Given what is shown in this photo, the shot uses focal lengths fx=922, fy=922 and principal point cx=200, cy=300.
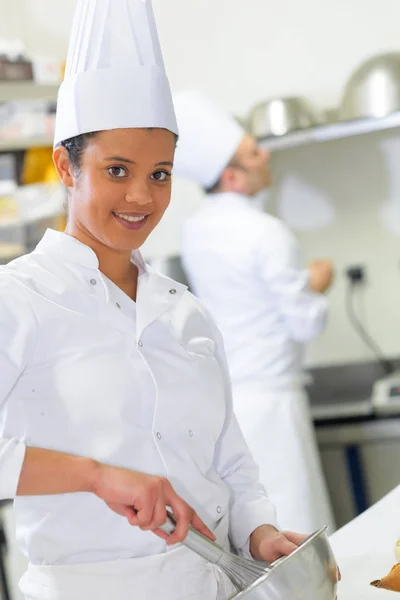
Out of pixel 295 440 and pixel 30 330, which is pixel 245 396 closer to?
pixel 295 440

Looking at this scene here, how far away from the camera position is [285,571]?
0.89m

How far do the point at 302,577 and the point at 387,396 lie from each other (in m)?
2.10

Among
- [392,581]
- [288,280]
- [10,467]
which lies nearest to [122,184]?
[10,467]

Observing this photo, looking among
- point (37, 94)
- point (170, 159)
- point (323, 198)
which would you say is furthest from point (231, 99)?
point (170, 159)

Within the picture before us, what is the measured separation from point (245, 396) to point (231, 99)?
125 centimetres

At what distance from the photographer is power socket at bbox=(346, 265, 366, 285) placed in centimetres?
335

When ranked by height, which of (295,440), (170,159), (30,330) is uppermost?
(170,159)

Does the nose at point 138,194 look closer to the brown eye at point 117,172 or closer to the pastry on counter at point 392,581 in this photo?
the brown eye at point 117,172

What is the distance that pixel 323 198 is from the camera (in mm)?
3416

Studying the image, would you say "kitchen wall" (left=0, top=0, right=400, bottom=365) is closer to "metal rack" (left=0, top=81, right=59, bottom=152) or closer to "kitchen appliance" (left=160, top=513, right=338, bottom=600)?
"metal rack" (left=0, top=81, right=59, bottom=152)

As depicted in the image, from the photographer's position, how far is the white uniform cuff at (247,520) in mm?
1225

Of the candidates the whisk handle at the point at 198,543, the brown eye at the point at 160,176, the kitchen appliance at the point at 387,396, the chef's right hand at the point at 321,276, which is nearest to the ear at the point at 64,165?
the brown eye at the point at 160,176

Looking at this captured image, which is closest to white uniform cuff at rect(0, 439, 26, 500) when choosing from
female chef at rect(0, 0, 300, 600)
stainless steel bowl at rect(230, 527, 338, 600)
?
female chef at rect(0, 0, 300, 600)

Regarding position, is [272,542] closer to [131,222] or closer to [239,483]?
[239,483]
